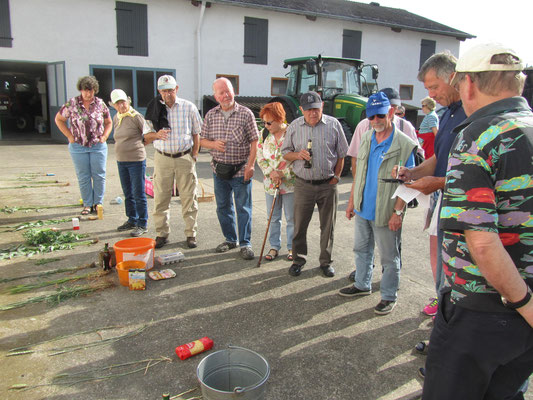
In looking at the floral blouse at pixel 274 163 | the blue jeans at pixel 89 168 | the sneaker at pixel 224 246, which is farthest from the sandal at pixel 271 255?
the blue jeans at pixel 89 168

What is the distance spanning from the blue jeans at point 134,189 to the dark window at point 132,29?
41.7ft

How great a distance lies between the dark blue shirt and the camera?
2.73m

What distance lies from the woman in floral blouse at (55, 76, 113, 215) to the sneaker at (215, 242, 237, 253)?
240 centimetres

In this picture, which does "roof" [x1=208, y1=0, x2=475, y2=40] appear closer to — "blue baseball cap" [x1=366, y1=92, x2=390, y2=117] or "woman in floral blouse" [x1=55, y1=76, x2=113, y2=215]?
"woman in floral blouse" [x1=55, y1=76, x2=113, y2=215]

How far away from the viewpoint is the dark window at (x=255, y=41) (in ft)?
60.0

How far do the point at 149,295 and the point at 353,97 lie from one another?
311 inches

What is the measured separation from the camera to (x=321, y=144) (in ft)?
13.7

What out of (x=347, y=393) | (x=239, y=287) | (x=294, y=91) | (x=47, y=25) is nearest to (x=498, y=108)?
(x=347, y=393)

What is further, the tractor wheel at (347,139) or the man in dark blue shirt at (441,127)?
the tractor wheel at (347,139)

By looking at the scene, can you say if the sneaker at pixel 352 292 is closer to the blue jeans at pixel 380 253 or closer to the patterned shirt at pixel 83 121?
the blue jeans at pixel 380 253

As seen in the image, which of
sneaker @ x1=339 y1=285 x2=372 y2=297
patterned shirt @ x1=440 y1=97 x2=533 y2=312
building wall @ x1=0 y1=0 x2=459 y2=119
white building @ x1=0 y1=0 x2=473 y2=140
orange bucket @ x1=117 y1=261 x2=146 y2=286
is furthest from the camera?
white building @ x1=0 y1=0 x2=473 y2=140

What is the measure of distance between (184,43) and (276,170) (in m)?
14.5

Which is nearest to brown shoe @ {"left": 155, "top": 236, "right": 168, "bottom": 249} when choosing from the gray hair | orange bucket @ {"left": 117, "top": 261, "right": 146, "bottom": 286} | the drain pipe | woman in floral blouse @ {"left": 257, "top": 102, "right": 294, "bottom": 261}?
orange bucket @ {"left": 117, "top": 261, "right": 146, "bottom": 286}

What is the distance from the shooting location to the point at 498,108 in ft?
4.96
